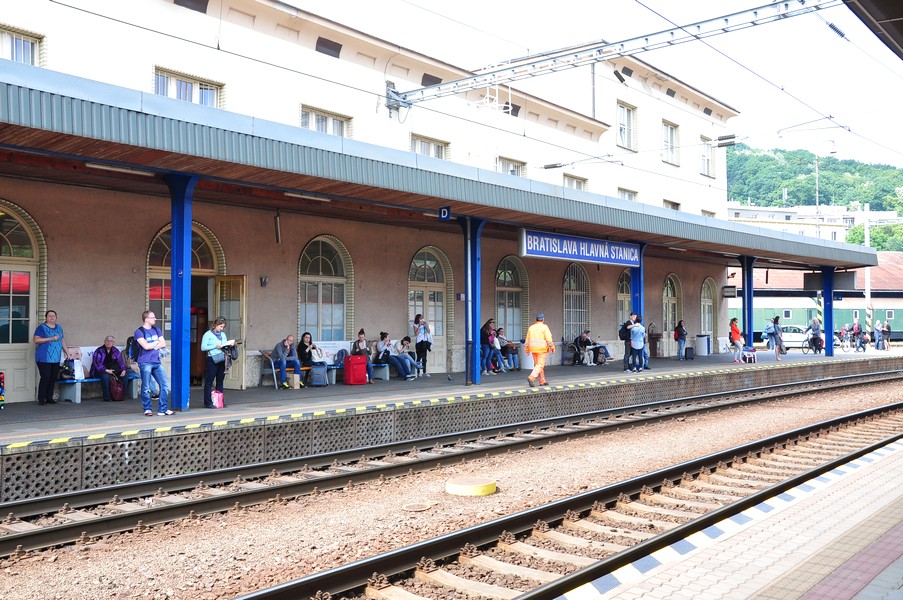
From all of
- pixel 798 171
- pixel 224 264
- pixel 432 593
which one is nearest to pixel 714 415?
pixel 224 264

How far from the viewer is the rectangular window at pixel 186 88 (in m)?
16.7

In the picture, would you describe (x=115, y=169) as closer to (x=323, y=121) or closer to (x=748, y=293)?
(x=323, y=121)

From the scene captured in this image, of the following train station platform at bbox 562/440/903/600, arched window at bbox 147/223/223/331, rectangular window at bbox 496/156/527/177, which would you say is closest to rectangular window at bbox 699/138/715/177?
rectangular window at bbox 496/156/527/177

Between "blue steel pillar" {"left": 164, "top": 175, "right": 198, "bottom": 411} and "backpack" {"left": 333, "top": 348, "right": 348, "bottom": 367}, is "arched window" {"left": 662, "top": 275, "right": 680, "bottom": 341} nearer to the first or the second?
"backpack" {"left": 333, "top": 348, "right": 348, "bottom": 367}

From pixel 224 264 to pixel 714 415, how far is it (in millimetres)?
10138

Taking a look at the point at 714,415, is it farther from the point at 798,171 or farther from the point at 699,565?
the point at 798,171

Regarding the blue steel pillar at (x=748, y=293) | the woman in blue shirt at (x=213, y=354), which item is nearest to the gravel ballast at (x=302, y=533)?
the woman in blue shirt at (x=213, y=354)

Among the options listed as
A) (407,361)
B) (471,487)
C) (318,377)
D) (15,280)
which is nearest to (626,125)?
(407,361)

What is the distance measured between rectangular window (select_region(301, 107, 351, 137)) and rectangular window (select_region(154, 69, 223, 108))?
242cm

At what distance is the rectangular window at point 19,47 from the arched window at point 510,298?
41.7 feet

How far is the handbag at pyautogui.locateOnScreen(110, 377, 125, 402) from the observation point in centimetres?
1345

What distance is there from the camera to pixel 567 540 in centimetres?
664

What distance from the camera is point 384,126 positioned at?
21.5 metres

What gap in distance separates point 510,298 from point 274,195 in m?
10.3
